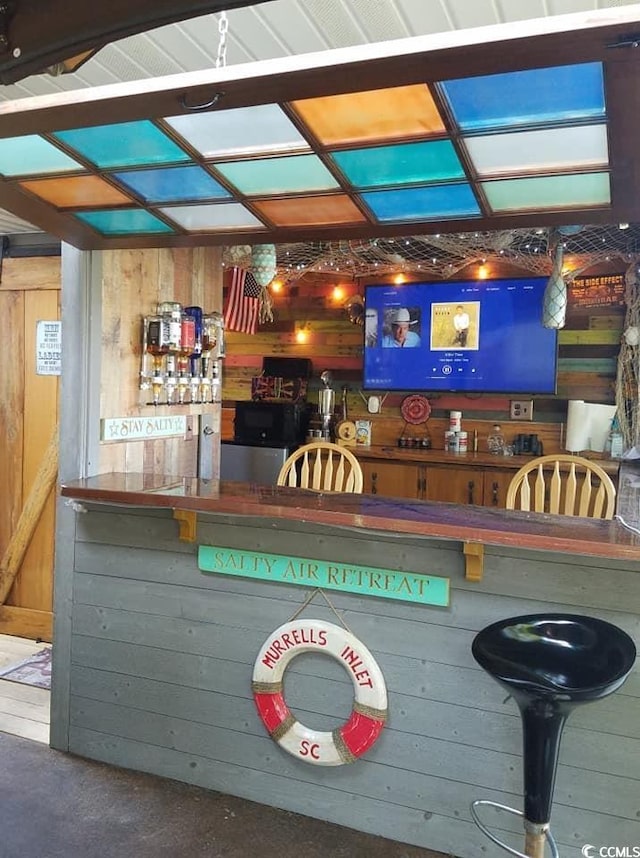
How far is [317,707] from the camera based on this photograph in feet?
7.29

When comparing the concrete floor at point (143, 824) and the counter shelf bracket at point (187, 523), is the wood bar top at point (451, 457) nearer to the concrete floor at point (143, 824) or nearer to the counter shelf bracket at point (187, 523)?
the counter shelf bracket at point (187, 523)

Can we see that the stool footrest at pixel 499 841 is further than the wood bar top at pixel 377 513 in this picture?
No

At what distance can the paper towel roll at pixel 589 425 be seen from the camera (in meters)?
4.74

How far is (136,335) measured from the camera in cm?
289

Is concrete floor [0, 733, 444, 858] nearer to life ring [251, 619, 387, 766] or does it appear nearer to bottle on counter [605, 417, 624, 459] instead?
life ring [251, 619, 387, 766]

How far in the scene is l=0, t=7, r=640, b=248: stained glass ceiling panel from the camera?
1.32m

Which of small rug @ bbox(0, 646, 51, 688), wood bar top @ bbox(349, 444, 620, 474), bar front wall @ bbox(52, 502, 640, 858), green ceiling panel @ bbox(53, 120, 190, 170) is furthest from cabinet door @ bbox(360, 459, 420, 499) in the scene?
green ceiling panel @ bbox(53, 120, 190, 170)

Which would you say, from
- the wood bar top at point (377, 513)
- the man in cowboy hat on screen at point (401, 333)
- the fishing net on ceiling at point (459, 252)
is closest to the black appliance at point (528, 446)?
the man in cowboy hat on screen at point (401, 333)

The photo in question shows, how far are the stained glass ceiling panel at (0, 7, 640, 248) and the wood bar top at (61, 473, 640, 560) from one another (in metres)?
0.92

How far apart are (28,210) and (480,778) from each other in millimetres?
2378

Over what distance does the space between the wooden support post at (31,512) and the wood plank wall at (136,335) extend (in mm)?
920

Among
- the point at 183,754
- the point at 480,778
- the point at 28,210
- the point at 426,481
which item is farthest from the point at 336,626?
the point at 426,481

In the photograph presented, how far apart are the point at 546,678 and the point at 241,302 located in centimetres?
362

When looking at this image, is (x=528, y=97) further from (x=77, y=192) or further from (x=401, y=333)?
(x=401, y=333)
